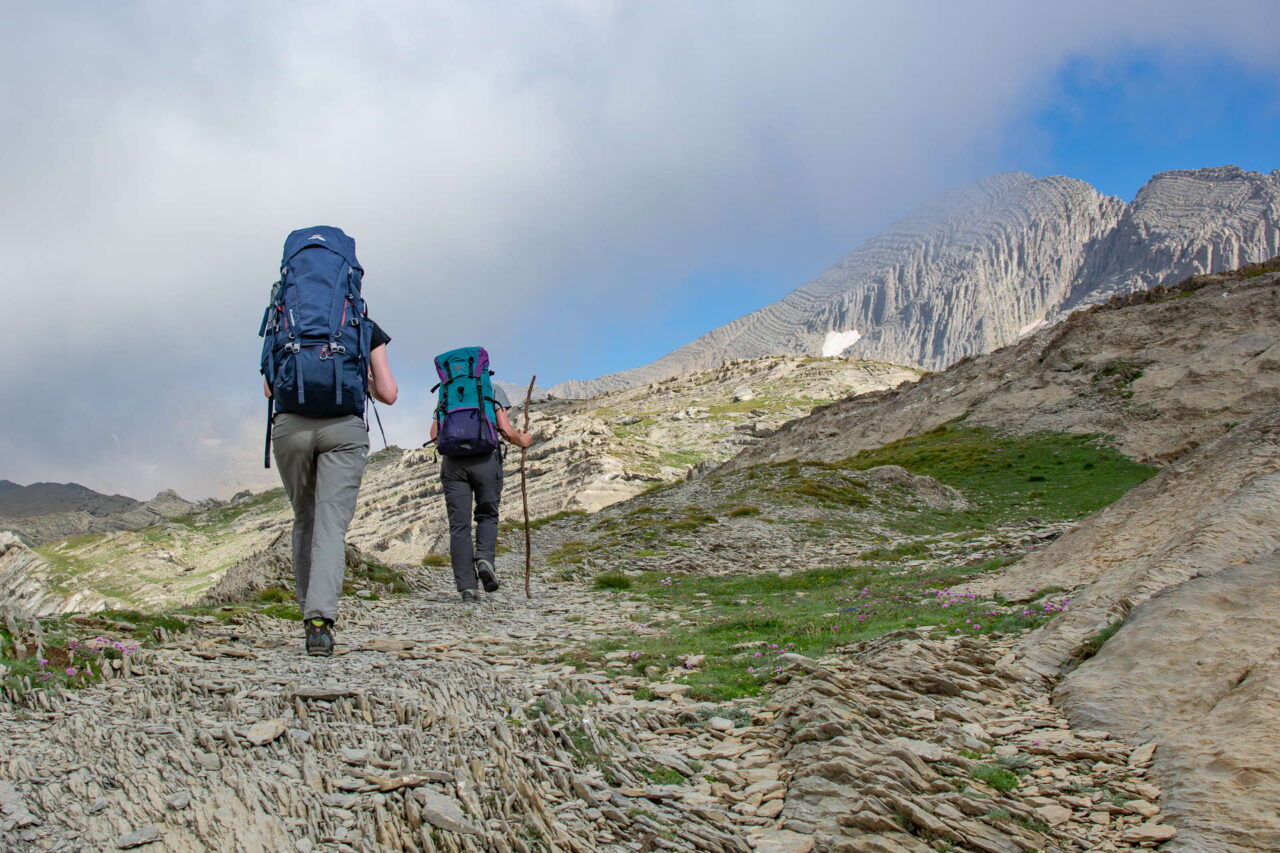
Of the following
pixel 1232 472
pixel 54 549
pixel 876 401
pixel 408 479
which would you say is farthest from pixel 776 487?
pixel 54 549

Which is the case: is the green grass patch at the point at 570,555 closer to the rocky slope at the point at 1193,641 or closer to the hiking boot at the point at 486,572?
the hiking boot at the point at 486,572

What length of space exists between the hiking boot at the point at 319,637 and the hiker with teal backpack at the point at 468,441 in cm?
517

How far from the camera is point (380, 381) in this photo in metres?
8.55

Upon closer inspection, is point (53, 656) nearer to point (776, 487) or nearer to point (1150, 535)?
point (1150, 535)

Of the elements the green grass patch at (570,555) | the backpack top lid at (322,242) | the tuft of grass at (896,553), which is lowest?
the tuft of grass at (896,553)

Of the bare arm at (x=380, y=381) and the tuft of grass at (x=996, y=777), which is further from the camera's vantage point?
the bare arm at (x=380, y=381)

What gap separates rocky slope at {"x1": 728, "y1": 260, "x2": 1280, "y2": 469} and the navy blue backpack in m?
48.6

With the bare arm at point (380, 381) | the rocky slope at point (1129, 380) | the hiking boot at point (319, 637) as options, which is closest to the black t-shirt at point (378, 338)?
the bare arm at point (380, 381)

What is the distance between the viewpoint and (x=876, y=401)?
89.1m

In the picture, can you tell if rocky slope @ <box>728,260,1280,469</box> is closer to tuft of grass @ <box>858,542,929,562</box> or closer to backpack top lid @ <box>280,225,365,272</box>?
tuft of grass @ <box>858,542,929,562</box>

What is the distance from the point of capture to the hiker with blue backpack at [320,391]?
25.0 ft

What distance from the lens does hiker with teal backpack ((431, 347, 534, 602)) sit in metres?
12.9

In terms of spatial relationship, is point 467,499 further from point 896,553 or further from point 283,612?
point 896,553

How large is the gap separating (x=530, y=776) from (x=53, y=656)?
179 inches
